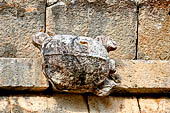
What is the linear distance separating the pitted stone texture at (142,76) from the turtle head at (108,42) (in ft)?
0.62

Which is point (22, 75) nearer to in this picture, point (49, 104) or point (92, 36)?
point (49, 104)

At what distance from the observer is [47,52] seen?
9.82 feet

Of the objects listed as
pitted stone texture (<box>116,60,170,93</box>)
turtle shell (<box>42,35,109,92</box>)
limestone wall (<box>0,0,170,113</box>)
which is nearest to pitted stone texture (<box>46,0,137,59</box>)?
limestone wall (<box>0,0,170,113</box>)

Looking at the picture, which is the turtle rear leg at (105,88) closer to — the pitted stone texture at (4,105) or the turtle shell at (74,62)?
the turtle shell at (74,62)

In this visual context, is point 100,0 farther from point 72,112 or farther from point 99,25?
point 72,112

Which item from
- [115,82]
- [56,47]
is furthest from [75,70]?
[115,82]

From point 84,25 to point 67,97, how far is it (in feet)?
1.83

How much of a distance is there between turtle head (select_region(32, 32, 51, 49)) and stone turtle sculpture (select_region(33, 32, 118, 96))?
2 cm

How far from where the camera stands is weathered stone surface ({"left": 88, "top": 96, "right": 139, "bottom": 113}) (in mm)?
3242

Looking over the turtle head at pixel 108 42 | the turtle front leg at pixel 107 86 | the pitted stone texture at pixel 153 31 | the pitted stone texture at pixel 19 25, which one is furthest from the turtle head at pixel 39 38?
the pitted stone texture at pixel 153 31

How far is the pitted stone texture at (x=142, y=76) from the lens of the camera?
10.8 ft

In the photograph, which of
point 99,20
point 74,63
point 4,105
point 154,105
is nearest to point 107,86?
point 74,63

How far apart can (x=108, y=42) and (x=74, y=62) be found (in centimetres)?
33

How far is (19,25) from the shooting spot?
333cm
